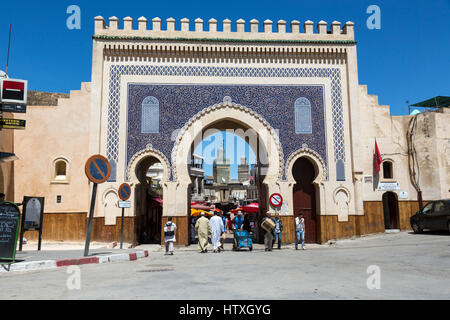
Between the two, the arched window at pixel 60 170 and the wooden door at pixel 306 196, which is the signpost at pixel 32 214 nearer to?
the arched window at pixel 60 170

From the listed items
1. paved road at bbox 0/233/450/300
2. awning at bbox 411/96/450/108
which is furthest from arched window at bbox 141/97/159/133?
awning at bbox 411/96/450/108

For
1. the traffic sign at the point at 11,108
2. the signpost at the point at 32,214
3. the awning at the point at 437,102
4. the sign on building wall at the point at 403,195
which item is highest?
the awning at the point at 437,102

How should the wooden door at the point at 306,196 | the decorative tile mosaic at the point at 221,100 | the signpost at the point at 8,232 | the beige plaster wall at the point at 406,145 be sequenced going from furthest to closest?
the beige plaster wall at the point at 406,145
the wooden door at the point at 306,196
the decorative tile mosaic at the point at 221,100
the signpost at the point at 8,232

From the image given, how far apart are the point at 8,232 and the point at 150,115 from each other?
30.1 feet

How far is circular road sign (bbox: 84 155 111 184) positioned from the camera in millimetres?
9406

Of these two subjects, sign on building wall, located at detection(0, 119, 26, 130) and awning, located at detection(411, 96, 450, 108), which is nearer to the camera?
sign on building wall, located at detection(0, 119, 26, 130)

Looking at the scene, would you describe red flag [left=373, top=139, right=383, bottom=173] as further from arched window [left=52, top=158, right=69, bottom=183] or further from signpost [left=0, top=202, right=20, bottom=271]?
signpost [left=0, top=202, right=20, bottom=271]

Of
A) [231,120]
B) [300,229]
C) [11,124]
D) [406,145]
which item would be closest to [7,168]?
[11,124]

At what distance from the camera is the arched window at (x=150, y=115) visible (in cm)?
1612

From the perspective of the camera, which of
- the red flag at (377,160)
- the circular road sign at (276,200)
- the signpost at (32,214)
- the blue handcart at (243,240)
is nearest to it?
the signpost at (32,214)

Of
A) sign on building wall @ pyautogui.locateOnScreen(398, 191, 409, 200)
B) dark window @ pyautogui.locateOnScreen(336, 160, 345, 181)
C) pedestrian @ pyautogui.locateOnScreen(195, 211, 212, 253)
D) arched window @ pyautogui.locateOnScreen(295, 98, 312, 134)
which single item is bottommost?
pedestrian @ pyautogui.locateOnScreen(195, 211, 212, 253)

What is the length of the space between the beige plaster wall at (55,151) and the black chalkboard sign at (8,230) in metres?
7.95

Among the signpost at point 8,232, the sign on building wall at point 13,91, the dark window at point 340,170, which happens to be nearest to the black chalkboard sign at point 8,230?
the signpost at point 8,232

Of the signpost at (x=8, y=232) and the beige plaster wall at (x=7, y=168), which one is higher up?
the beige plaster wall at (x=7, y=168)
